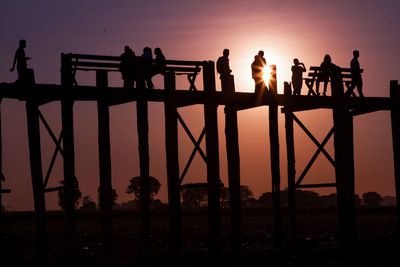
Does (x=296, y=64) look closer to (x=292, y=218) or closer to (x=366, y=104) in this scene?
(x=366, y=104)

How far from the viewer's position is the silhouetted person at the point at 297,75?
2483 cm

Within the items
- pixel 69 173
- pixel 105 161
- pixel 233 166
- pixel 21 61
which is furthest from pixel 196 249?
pixel 21 61

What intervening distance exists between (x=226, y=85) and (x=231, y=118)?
1.08 meters

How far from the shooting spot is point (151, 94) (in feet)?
72.7

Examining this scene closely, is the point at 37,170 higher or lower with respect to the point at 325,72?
lower

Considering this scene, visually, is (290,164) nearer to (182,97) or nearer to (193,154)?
(193,154)

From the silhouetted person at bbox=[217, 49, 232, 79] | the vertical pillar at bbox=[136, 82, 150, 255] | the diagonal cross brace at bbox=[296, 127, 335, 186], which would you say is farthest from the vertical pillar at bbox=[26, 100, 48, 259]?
the diagonal cross brace at bbox=[296, 127, 335, 186]

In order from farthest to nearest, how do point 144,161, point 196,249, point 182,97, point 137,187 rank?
point 137,187 < point 196,249 < point 144,161 < point 182,97

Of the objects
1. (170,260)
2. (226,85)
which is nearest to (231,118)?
(226,85)

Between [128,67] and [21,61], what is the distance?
117 inches

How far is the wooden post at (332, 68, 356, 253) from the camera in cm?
2512

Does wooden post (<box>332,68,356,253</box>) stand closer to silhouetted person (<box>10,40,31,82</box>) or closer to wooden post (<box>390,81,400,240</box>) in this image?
wooden post (<box>390,81,400,240</box>)

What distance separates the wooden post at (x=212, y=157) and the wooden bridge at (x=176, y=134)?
3cm

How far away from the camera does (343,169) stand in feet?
82.9
